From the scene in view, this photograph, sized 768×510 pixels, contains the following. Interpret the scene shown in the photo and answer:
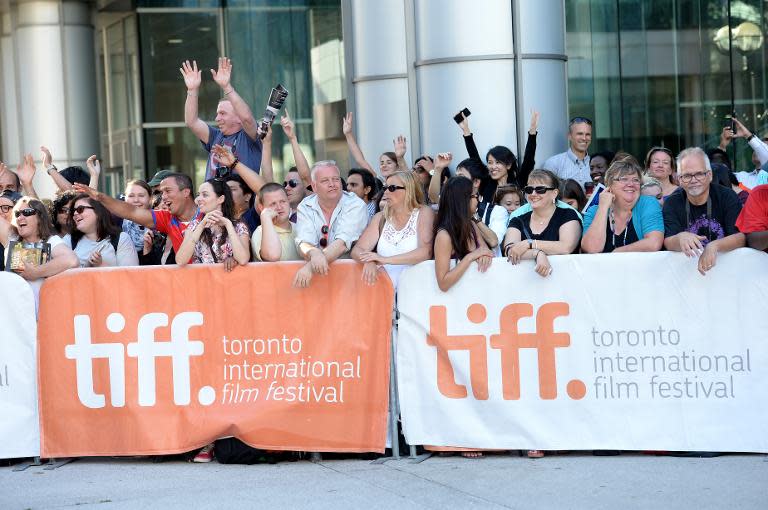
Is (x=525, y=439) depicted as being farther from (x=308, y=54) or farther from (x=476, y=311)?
(x=308, y=54)

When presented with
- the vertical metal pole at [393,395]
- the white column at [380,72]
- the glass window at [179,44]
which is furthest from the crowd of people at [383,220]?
the glass window at [179,44]

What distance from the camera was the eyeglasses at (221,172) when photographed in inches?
372

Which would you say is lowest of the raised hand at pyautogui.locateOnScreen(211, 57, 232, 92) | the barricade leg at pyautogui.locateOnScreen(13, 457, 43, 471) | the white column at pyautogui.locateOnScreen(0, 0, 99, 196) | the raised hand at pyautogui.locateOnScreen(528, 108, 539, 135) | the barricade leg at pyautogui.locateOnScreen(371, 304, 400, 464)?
the barricade leg at pyautogui.locateOnScreen(13, 457, 43, 471)

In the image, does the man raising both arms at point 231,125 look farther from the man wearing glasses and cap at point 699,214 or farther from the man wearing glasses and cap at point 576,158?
the man wearing glasses and cap at point 699,214

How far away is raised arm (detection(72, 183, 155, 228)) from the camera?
890 centimetres

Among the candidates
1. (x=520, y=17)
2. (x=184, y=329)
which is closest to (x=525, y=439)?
(x=184, y=329)

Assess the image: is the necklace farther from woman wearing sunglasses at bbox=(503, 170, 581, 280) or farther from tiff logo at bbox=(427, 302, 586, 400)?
tiff logo at bbox=(427, 302, 586, 400)

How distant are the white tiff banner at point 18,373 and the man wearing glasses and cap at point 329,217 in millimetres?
1988

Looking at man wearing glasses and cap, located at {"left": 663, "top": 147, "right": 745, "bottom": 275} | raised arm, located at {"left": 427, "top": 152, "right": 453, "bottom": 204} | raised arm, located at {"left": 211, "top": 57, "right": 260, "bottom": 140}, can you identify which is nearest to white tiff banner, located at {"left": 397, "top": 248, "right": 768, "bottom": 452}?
man wearing glasses and cap, located at {"left": 663, "top": 147, "right": 745, "bottom": 275}

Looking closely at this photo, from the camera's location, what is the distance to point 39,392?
8297 millimetres

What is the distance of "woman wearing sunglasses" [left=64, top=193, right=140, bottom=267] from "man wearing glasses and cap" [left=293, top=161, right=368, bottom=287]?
1.41 metres

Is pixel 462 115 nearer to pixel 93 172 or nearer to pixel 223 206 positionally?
pixel 223 206

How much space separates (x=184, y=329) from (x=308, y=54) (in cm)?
1476

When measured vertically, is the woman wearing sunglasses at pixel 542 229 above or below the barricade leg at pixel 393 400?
above
